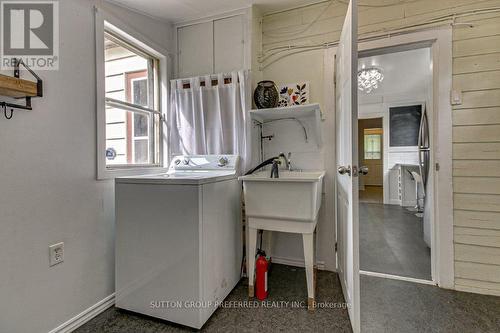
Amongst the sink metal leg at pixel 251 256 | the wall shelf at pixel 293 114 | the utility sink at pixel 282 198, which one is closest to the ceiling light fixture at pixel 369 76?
the wall shelf at pixel 293 114

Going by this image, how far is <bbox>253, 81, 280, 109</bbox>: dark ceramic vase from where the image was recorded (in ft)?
6.98

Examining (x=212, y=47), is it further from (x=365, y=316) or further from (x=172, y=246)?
(x=365, y=316)

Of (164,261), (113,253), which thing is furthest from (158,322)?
(113,253)

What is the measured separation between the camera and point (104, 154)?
1701mm

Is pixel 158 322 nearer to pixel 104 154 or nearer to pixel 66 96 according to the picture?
pixel 104 154

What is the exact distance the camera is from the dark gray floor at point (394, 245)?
2.21 meters

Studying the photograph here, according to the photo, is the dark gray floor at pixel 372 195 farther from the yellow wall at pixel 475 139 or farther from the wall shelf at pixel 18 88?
the wall shelf at pixel 18 88

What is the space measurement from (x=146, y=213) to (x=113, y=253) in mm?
558

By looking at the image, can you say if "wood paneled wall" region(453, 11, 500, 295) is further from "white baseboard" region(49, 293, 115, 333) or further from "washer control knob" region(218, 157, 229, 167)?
"white baseboard" region(49, 293, 115, 333)

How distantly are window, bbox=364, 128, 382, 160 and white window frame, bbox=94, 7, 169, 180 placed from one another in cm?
691

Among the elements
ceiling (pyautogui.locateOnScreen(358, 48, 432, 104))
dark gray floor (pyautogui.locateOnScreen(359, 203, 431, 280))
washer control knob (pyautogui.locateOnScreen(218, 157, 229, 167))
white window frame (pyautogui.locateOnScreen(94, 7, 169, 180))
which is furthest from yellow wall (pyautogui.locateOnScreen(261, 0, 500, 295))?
white window frame (pyautogui.locateOnScreen(94, 7, 169, 180))

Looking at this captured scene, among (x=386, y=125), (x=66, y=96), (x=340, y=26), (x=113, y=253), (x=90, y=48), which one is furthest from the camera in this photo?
(x=386, y=125)

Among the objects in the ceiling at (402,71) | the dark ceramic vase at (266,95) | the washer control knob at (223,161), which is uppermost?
the ceiling at (402,71)

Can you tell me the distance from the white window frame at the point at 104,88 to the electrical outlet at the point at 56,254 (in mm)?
482
